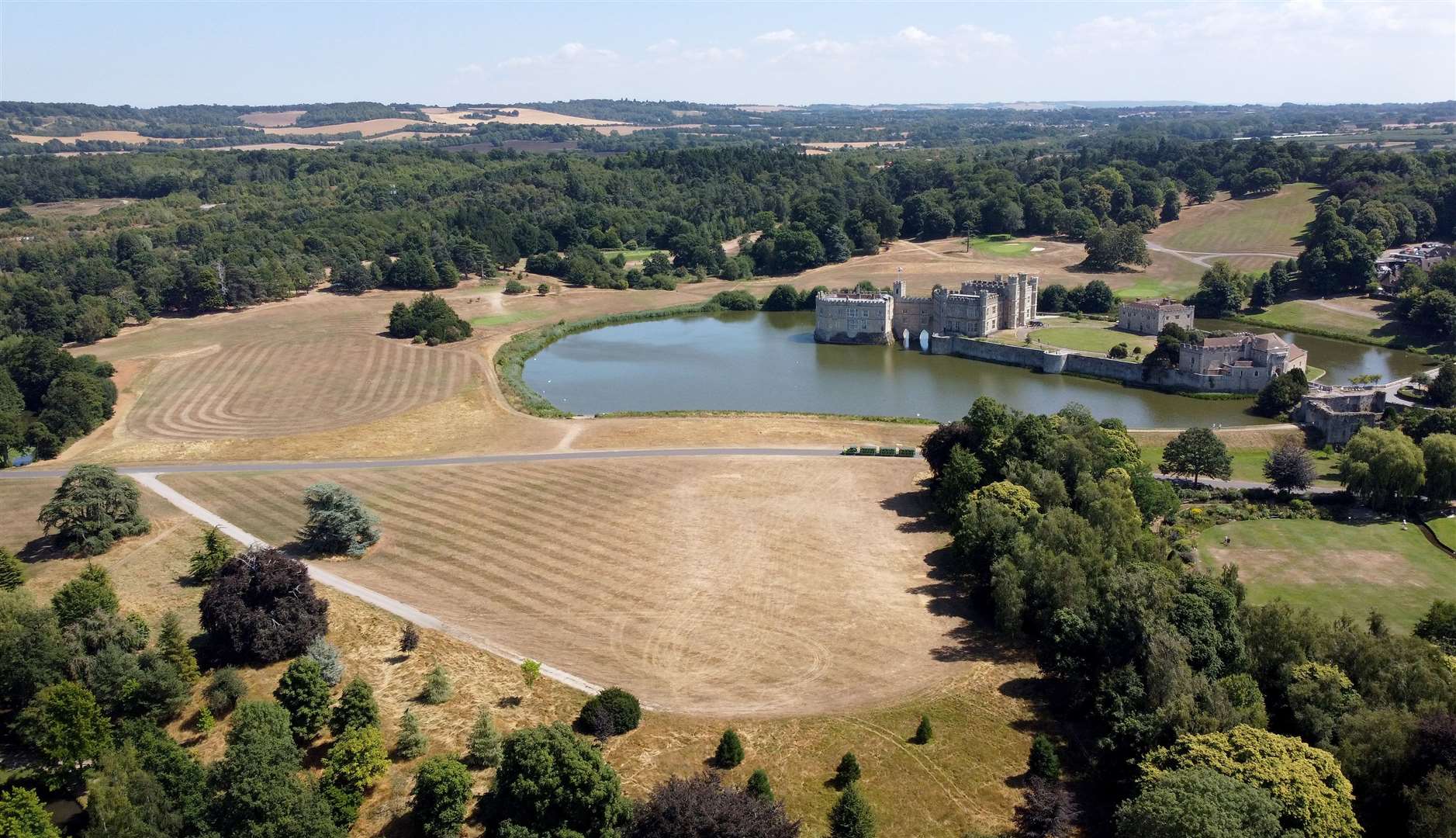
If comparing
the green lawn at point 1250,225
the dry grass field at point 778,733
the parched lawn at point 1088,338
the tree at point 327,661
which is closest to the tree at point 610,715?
the dry grass field at point 778,733

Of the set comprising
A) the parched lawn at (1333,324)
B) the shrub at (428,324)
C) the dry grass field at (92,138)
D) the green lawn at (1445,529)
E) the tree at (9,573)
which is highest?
the dry grass field at (92,138)

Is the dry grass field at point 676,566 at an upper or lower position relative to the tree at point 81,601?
lower

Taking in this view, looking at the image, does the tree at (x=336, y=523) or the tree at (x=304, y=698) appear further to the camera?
the tree at (x=336, y=523)

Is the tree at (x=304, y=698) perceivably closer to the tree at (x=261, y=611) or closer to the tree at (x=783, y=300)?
the tree at (x=261, y=611)

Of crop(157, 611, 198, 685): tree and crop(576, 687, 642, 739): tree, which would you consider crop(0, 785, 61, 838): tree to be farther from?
crop(576, 687, 642, 739): tree

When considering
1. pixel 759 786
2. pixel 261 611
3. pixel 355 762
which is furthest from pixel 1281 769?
pixel 261 611

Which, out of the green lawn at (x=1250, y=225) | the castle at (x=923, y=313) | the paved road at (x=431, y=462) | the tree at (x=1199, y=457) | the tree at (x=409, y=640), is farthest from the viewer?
the green lawn at (x=1250, y=225)

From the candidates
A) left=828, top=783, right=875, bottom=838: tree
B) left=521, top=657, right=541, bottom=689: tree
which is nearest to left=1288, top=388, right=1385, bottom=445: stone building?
left=828, top=783, right=875, bottom=838: tree

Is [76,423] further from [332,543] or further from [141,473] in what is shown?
[332,543]
